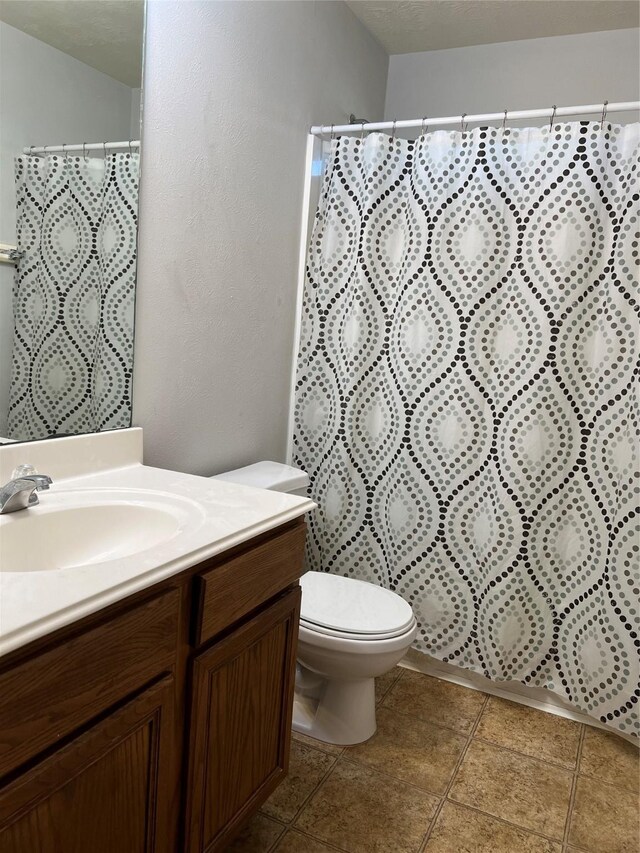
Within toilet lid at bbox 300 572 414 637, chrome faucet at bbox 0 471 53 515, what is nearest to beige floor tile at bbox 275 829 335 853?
toilet lid at bbox 300 572 414 637

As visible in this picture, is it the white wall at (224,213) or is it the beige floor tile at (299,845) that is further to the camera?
the white wall at (224,213)

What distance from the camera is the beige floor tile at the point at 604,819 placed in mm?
1659

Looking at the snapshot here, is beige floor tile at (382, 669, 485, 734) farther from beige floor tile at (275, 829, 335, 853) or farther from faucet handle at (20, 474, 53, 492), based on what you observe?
faucet handle at (20, 474, 53, 492)

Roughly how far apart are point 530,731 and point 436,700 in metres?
0.31

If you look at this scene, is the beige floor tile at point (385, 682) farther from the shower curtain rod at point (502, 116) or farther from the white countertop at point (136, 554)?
the shower curtain rod at point (502, 116)

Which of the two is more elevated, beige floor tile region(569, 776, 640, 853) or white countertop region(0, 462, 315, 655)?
white countertop region(0, 462, 315, 655)

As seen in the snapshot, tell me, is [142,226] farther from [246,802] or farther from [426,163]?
[246,802]

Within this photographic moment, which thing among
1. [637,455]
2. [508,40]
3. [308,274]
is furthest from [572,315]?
[508,40]

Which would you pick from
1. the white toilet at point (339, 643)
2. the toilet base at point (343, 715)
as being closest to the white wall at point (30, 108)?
the white toilet at point (339, 643)

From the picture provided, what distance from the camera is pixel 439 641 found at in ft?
7.74

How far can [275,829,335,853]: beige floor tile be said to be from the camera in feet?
5.15

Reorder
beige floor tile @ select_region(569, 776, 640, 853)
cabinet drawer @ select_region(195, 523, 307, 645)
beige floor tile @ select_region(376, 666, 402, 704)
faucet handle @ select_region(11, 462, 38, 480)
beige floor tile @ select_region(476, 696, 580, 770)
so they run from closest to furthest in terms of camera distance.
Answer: cabinet drawer @ select_region(195, 523, 307, 645), faucet handle @ select_region(11, 462, 38, 480), beige floor tile @ select_region(569, 776, 640, 853), beige floor tile @ select_region(476, 696, 580, 770), beige floor tile @ select_region(376, 666, 402, 704)

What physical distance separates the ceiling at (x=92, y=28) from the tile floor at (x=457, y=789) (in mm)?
1846

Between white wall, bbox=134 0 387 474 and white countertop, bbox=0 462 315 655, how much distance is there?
0.97ft
